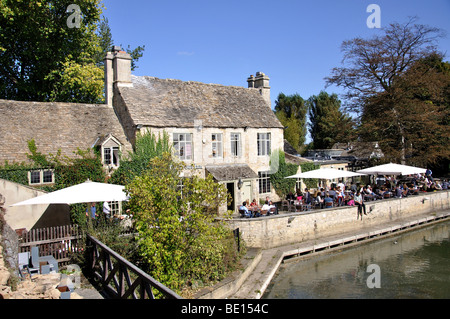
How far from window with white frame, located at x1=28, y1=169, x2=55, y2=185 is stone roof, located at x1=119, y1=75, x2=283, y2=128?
214 inches

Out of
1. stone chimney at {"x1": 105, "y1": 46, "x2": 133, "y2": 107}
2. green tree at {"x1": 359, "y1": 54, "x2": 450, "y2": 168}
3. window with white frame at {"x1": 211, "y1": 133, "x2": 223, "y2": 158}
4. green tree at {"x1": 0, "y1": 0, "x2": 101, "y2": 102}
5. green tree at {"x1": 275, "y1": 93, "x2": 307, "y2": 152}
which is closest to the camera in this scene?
stone chimney at {"x1": 105, "y1": 46, "x2": 133, "y2": 107}

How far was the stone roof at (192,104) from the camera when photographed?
22328mm

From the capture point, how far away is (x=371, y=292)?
1465cm

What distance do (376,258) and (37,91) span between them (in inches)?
1071

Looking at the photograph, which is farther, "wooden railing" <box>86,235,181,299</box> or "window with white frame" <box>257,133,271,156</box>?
"window with white frame" <box>257,133,271,156</box>

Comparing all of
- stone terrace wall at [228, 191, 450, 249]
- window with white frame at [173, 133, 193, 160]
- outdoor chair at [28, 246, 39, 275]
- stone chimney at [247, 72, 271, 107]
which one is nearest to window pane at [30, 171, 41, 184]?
window with white frame at [173, 133, 193, 160]

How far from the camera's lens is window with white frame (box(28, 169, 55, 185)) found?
17.7 m

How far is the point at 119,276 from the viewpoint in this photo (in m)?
8.62

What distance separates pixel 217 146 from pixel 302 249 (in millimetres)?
9066

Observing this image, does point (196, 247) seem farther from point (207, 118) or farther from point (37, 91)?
point (37, 91)

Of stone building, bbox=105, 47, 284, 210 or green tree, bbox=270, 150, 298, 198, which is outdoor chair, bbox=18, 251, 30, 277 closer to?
stone building, bbox=105, 47, 284, 210

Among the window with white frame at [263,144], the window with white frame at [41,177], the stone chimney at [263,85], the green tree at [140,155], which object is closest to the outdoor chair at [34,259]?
the window with white frame at [41,177]

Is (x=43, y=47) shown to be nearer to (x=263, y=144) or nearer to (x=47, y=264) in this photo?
(x=263, y=144)
